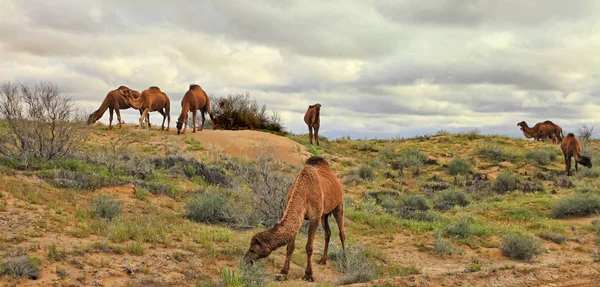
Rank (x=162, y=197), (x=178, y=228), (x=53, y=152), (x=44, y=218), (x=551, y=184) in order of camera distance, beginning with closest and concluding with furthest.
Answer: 1. (x=44, y=218)
2. (x=178, y=228)
3. (x=162, y=197)
4. (x=53, y=152)
5. (x=551, y=184)

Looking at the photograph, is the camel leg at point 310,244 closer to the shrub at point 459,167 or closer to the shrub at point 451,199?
the shrub at point 451,199

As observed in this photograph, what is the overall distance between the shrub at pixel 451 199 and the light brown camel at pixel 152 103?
49.8 feet

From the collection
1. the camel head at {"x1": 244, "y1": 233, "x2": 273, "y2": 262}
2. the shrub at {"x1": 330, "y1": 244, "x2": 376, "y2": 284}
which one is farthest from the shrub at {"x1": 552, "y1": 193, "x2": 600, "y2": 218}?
the camel head at {"x1": 244, "y1": 233, "x2": 273, "y2": 262}

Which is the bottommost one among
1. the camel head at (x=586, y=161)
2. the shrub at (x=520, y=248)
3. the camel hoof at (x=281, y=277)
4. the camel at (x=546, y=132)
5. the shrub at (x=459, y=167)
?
the shrub at (x=520, y=248)

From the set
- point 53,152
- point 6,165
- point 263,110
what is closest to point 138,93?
point 263,110

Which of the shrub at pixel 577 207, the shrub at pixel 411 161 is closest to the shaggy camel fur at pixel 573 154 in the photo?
the shrub at pixel 411 161

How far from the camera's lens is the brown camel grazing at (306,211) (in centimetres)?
646

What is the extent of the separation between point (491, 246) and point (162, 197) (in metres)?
8.14

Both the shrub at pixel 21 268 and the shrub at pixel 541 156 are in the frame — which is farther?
the shrub at pixel 541 156

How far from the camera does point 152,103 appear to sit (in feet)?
85.3

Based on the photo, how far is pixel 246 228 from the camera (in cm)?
1071

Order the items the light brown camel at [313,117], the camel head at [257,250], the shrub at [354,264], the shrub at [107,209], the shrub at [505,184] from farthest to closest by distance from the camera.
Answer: the light brown camel at [313,117] < the shrub at [505,184] < the shrub at [107,209] < the shrub at [354,264] < the camel head at [257,250]

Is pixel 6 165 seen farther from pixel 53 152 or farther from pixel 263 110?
pixel 263 110

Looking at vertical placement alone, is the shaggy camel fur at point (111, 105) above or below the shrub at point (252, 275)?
above
